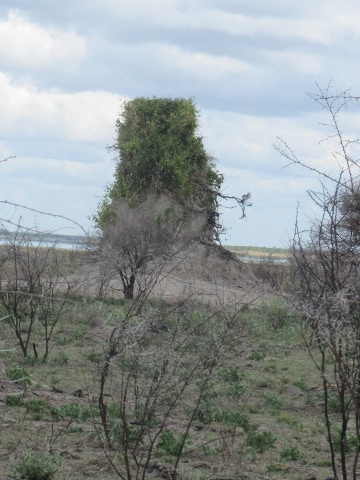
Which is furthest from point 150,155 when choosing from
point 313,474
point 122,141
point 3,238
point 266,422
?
point 313,474

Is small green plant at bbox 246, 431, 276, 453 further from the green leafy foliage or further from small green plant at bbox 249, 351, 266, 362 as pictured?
the green leafy foliage

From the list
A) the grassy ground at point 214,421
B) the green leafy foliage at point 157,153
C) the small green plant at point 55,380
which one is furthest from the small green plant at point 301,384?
the green leafy foliage at point 157,153

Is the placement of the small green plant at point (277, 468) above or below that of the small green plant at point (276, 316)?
below

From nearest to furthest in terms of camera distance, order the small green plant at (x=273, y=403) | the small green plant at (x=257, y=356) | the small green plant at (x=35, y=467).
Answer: the small green plant at (x=35, y=467), the small green plant at (x=273, y=403), the small green plant at (x=257, y=356)

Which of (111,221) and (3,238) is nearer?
(3,238)

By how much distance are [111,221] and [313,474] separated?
99.0ft

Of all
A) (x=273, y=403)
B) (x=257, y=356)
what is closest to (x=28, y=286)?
(x=257, y=356)

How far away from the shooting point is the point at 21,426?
1045 centimetres

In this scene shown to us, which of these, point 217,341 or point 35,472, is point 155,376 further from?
point 35,472

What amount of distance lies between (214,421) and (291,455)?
1.70 metres

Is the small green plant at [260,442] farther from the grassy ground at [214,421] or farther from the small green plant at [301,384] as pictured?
the small green plant at [301,384]

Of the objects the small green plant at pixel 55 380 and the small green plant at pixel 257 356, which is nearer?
the small green plant at pixel 55 380

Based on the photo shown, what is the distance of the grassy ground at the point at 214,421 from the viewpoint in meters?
9.17

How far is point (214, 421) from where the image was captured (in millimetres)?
11352
